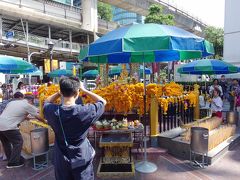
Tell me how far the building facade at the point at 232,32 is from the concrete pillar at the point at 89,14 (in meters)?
14.7

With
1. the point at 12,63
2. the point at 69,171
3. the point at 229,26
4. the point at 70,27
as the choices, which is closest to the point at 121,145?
the point at 69,171

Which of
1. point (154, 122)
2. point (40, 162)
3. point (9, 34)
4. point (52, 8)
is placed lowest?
point (40, 162)

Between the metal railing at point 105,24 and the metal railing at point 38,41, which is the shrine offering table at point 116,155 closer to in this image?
the metal railing at point 38,41

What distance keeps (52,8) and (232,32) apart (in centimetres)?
1802

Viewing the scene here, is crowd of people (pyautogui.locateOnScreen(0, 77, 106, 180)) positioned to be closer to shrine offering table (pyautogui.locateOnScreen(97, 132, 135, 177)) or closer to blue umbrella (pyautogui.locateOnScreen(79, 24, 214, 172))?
blue umbrella (pyautogui.locateOnScreen(79, 24, 214, 172))

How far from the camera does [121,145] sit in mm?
4492

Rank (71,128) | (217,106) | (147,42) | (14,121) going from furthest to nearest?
(217,106) < (14,121) < (147,42) < (71,128)

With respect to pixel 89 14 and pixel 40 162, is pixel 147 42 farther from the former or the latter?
pixel 89 14

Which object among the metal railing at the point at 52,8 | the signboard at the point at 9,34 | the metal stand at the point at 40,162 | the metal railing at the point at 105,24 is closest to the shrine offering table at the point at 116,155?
the metal stand at the point at 40,162

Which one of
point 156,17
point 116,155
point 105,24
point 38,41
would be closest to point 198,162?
point 116,155

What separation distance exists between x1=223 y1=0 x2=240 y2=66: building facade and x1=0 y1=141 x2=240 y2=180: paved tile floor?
52.8 ft

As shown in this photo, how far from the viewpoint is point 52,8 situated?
24812 mm

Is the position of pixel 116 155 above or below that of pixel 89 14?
below

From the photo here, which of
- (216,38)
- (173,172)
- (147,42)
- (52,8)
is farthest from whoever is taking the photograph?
(216,38)
